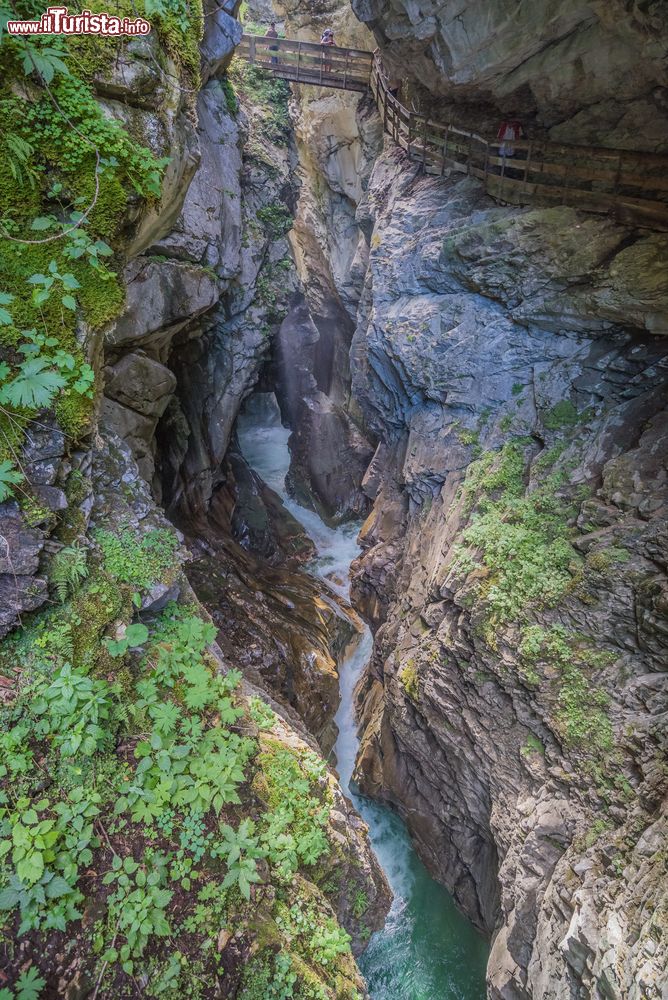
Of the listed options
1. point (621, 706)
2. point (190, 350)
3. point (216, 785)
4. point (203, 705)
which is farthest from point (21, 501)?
point (190, 350)

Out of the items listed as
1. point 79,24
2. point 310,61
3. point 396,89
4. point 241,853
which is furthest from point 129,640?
point 310,61

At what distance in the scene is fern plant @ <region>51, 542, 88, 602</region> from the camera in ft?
11.8

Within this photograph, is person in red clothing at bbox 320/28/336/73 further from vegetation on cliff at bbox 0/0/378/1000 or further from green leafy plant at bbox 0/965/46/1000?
green leafy plant at bbox 0/965/46/1000

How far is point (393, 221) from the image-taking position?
11508mm

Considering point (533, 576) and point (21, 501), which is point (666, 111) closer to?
point (533, 576)

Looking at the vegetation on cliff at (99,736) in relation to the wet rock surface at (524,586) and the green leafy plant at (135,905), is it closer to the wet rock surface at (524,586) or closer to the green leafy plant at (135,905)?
the green leafy plant at (135,905)

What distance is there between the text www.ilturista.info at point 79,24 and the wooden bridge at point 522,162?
760cm

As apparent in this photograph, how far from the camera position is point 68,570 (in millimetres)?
3660

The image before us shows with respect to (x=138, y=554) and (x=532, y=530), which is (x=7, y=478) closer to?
(x=138, y=554)

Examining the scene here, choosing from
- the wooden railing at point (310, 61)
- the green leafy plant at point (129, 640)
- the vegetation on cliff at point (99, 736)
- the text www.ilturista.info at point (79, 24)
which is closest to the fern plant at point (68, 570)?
the vegetation on cliff at point (99, 736)

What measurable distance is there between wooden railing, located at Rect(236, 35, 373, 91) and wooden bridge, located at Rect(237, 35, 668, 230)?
0.03 m

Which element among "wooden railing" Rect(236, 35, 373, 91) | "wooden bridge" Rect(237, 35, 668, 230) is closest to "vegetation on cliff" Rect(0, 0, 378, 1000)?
"wooden bridge" Rect(237, 35, 668, 230)

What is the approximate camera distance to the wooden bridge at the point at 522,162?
7852 mm

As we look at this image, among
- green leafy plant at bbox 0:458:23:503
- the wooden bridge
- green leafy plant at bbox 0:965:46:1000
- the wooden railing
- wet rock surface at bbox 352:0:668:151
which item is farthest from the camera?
the wooden railing
